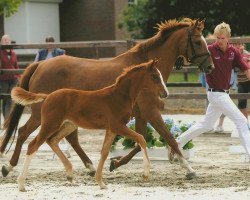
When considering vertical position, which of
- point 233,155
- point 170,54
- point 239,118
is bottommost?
point 233,155

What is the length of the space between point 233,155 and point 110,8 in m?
24.8

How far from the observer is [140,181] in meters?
9.78

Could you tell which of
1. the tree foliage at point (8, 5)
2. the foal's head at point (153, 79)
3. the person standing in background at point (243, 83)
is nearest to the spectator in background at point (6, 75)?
the person standing in background at point (243, 83)

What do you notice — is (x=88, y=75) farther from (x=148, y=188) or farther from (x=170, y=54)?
(x=148, y=188)

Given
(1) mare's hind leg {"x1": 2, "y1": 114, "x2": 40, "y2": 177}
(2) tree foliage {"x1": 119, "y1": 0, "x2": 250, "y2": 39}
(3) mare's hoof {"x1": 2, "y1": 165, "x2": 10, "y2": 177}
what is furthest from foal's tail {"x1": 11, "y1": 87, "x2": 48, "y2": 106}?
(2) tree foliage {"x1": 119, "y1": 0, "x2": 250, "y2": 39}

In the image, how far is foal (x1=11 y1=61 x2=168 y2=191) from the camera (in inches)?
363

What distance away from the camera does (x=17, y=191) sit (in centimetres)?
909

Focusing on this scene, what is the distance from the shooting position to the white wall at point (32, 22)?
35.2 metres

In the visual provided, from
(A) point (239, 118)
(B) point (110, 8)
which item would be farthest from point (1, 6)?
(A) point (239, 118)

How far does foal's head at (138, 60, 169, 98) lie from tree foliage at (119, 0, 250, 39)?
25805 millimetres

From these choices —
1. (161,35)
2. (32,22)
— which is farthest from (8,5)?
(161,35)

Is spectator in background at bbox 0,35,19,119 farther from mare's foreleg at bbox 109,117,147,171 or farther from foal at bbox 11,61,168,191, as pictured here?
foal at bbox 11,61,168,191

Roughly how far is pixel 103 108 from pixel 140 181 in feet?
3.68

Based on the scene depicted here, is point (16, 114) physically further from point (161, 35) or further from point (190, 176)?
point (190, 176)
